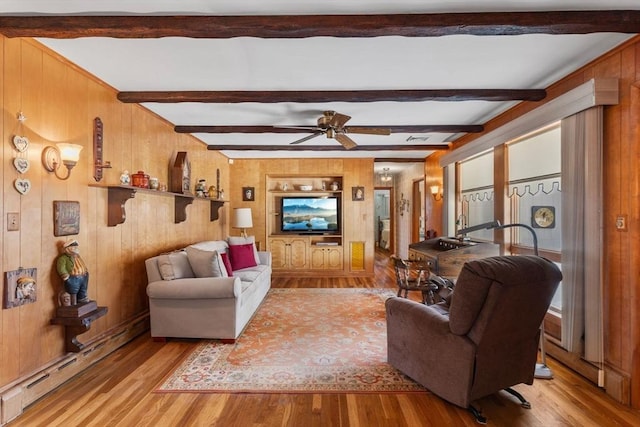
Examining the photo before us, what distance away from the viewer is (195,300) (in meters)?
3.18

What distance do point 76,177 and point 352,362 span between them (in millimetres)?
2838

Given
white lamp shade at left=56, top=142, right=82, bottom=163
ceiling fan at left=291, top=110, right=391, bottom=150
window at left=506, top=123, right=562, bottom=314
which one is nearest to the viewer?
white lamp shade at left=56, top=142, right=82, bottom=163

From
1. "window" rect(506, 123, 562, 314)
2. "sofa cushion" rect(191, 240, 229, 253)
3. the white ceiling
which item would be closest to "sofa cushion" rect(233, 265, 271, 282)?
"sofa cushion" rect(191, 240, 229, 253)

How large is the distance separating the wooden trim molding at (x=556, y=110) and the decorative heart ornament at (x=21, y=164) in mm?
4065

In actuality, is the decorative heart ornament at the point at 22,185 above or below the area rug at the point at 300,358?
above

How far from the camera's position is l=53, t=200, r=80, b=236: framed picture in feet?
8.02

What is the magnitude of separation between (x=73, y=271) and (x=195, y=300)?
108 cm

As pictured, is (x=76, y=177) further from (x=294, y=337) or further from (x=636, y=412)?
(x=636, y=412)

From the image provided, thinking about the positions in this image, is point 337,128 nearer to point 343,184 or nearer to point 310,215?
point 343,184

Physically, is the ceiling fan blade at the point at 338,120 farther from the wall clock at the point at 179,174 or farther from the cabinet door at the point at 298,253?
the cabinet door at the point at 298,253

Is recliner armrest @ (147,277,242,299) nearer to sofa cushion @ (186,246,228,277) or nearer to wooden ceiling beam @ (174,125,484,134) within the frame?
sofa cushion @ (186,246,228,277)

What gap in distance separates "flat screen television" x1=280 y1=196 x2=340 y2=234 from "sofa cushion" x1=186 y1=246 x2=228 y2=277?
134 inches

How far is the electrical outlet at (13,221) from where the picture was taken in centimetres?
209

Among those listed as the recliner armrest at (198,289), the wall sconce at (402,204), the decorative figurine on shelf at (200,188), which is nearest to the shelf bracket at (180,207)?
the decorative figurine on shelf at (200,188)
